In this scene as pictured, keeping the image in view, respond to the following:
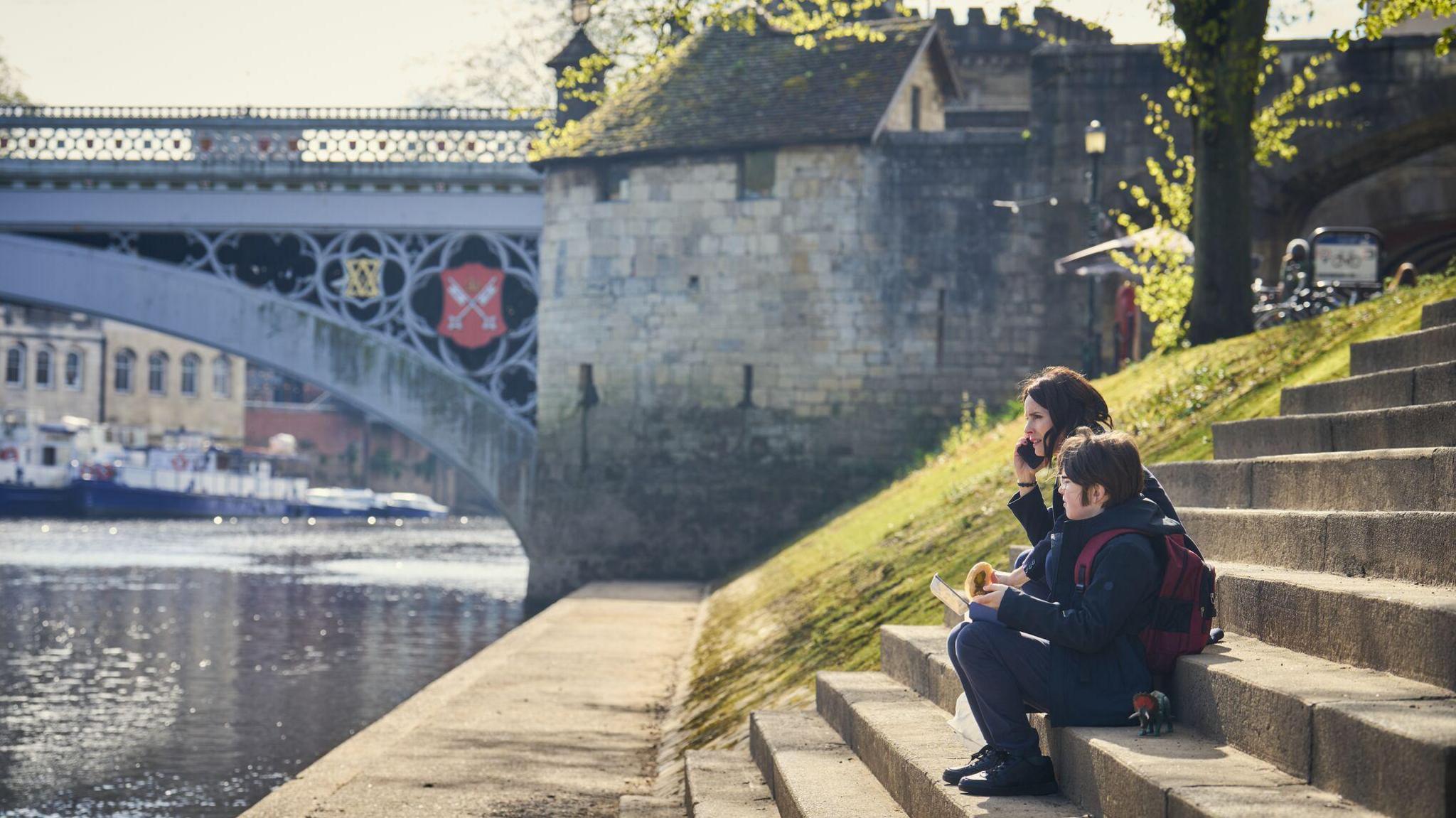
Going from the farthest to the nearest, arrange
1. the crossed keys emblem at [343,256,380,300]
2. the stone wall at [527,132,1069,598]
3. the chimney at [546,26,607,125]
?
the crossed keys emblem at [343,256,380,300]
the chimney at [546,26,607,125]
the stone wall at [527,132,1069,598]

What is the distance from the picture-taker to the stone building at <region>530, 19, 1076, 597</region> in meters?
24.1

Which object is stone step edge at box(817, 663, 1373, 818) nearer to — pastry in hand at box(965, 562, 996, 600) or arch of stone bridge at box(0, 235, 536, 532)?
pastry in hand at box(965, 562, 996, 600)

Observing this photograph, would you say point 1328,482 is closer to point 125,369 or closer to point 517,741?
point 517,741

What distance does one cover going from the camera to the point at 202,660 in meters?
18.6

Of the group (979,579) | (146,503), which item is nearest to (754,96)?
(979,579)

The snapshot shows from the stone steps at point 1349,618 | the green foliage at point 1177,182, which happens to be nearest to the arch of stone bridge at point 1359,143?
the green foliage at point 1177,182

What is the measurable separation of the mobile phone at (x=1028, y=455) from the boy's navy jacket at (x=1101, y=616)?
1.93ft

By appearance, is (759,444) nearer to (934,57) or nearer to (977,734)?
(934,57)

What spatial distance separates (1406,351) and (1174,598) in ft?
11.9

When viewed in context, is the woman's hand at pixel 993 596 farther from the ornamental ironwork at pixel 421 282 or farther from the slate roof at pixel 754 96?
the ornamental ironwork at pixel 421 282

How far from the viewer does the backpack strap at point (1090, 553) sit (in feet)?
15.4

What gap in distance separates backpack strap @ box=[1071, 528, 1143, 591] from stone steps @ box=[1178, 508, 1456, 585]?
77cm

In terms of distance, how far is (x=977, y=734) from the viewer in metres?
5.09

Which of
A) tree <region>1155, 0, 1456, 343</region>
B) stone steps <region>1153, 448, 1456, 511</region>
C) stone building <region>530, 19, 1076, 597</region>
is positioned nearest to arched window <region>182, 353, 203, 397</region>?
stone building <region>530, 19, 1076, 597</region>
